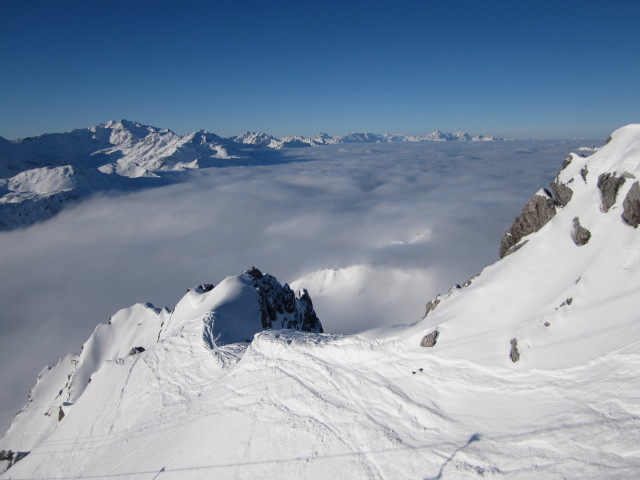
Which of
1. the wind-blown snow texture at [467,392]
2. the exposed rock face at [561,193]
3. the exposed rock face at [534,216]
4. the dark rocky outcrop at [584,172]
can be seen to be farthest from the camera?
the exposed rock face at [534,216]

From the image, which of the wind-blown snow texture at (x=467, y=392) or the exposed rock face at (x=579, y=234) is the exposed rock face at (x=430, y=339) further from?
the exposed rock face at (x=579, y=234)

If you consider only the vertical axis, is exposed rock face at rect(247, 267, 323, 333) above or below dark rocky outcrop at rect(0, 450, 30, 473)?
above

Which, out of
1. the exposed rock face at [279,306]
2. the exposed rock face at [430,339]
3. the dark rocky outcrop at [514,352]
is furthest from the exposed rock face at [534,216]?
the exposed rock face at [279,306]

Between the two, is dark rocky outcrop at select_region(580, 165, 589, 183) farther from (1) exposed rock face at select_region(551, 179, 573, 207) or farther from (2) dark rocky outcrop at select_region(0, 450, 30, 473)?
(2) dark rocky outcrop at select_region(0, 450, 30, 473)

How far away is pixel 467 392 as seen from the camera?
39.3 feet

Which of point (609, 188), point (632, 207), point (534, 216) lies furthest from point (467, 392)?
point (534, 216)

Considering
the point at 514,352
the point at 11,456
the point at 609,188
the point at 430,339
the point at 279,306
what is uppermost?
the point at 609,188

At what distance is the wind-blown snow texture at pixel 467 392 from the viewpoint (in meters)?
9.34

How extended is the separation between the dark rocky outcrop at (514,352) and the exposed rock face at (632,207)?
7.45 metres

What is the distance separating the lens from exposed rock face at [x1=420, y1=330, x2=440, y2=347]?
14789 mm

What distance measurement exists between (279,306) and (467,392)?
117 ft

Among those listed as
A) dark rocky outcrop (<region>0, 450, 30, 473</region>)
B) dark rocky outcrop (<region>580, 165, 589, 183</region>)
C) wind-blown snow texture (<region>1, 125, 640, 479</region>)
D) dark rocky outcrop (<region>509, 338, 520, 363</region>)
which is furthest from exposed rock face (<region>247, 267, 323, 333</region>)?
dark rocky outcrop (<region>0, 450, 30, 473</region>)

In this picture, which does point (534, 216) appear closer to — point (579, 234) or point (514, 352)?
point (579, 234)

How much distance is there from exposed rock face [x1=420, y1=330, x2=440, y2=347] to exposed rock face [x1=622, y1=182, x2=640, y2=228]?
31.9 feet
